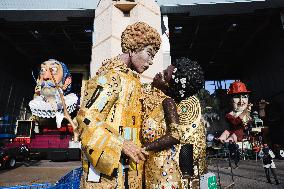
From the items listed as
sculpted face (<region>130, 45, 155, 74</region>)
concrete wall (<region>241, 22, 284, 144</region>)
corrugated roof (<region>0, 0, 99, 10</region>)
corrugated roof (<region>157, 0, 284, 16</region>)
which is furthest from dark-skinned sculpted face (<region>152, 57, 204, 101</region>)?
concrete wall (<region>241, 22, 284, 144</region>)

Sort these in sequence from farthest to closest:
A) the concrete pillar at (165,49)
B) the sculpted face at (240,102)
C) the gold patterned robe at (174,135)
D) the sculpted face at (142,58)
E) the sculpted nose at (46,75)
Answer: the sculpted face at (240,102)
the sculpted nose at (46,75)
the concrete pillar at (165,49)
the sculpted face at (142,58)
the gold patterned robe at (174,135)

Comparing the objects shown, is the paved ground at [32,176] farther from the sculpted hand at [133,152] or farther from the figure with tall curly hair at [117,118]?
the sculpted hand at [133,152]

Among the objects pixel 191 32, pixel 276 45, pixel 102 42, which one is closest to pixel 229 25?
pixel 191 32

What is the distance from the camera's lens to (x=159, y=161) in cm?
132

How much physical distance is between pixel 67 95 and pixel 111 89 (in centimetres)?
1255

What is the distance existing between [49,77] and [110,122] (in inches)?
470

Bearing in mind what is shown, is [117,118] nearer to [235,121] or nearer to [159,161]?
[159,161]

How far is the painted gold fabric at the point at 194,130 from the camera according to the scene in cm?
137

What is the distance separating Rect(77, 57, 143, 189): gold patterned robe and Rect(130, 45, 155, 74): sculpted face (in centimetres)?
8

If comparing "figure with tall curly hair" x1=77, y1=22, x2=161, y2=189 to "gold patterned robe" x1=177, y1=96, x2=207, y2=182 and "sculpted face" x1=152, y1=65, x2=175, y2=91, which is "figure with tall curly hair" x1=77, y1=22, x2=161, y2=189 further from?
"gold patterned robe" x1=177, y1=96, x2=207, y2=182

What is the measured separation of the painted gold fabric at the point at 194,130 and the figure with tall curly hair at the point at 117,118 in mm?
317

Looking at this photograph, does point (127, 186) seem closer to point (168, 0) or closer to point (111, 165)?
point (111, 165)

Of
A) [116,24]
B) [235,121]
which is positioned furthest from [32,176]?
[235,121]

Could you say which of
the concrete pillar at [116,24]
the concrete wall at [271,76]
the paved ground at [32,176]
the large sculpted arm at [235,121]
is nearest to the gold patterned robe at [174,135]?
the concrete pillar at [116,24]
